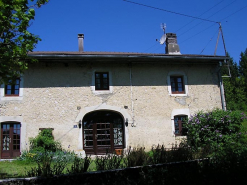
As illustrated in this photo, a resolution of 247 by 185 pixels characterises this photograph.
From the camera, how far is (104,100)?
1148cm

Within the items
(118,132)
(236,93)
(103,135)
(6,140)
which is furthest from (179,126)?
(236,93)

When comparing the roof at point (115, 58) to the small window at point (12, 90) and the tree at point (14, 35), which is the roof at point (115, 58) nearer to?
the small window at point (12, 90)

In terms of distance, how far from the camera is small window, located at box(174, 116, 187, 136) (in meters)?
12.0

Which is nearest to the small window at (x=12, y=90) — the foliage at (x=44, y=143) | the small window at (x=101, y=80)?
the foliage at (x=44, y=143)

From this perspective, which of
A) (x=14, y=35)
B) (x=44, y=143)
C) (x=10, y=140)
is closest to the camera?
(x=14, y=35)

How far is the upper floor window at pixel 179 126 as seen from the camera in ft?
39.3

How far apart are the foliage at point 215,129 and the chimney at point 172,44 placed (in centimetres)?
511

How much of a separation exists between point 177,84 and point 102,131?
4743 millimetres

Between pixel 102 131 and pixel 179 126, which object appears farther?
pixel 179 126

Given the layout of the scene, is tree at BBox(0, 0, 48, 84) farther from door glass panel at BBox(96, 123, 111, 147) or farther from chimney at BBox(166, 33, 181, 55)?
chimney at BBox(166, 33, 181, 55)

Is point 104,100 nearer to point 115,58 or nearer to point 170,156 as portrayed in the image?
point 115,58

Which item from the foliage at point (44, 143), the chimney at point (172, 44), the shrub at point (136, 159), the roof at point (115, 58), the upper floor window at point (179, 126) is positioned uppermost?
the chimney at point (172, 44)

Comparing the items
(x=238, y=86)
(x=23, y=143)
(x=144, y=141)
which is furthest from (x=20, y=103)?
(x=238, y=86)

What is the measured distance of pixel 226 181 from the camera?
544 cm
